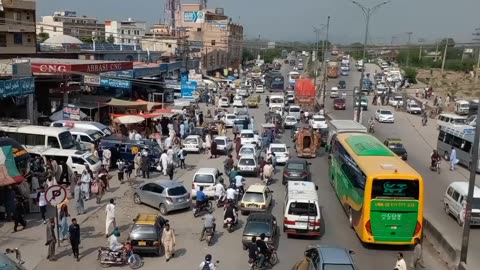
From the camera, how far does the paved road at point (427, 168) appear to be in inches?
776

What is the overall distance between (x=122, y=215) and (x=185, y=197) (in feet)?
8.45

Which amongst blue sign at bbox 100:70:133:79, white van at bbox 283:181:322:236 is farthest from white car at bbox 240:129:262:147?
white van at bbox 283:181:322:236

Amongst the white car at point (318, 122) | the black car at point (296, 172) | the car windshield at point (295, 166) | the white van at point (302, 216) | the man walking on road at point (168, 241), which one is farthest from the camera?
the white car at point (318, 122)

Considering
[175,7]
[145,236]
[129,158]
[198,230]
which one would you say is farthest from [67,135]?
[175,7]

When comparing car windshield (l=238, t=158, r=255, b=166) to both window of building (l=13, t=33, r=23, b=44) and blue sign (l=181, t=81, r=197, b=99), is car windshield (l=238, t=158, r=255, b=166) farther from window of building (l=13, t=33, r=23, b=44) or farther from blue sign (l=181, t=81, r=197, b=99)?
window of building (l=13, t=33, r=23, b=44)

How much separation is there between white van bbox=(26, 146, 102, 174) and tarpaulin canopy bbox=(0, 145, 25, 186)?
18.0ft

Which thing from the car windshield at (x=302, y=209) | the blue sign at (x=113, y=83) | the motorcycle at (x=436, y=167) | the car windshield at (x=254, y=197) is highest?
the blue sign at (x=113, y=83)

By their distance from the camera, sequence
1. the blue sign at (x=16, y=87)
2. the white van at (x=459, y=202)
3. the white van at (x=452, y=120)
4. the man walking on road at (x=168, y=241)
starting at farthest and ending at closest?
1. the white van at (x=452, y=120)
2. the blue sign at (x=16, y=87)
3. the white van at (x=459, y=202)
4. the man walking on road at (x=168, y=241)

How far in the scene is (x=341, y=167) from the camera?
74.6ft

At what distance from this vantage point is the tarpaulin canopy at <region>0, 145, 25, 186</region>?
18.9 metres

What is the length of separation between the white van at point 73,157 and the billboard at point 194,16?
99.0 meters

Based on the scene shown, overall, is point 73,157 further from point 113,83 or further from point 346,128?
point 113,83

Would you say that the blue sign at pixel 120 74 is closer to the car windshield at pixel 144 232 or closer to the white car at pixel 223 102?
the white car at pixel 223 102

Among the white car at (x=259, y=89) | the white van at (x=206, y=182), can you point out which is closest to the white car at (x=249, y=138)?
the white van at (x=206, y=182)
